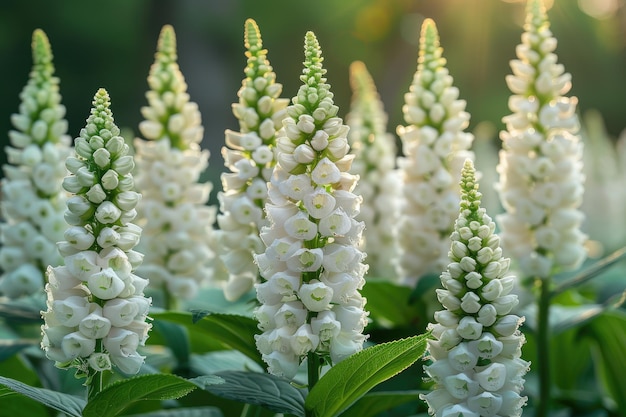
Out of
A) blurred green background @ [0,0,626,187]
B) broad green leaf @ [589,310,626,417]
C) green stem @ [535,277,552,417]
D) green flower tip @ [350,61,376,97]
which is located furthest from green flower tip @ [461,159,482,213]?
blurred green background @ [0,0,626,187]

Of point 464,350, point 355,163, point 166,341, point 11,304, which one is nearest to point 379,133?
point 355,163

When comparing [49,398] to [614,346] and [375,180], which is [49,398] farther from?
[614,346]

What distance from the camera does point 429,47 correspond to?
2.89 m

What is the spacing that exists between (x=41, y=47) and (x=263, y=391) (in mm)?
1367

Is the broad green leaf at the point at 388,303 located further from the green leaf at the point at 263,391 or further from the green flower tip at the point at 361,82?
the green leaf at the point at 263,391

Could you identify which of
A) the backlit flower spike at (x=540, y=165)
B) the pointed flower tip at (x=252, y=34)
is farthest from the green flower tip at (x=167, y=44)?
the backlit flower spike at (x=540, y=165)

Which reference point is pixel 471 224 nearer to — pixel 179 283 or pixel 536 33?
pixel 536 33

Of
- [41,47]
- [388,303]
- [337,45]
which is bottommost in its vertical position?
[388,303]

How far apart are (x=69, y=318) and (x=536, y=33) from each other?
1711mm

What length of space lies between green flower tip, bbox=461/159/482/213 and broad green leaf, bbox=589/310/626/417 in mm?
1382

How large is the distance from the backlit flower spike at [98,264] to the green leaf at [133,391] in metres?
0.09

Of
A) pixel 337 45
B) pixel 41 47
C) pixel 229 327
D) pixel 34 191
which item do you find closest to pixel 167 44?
pixel 41 47

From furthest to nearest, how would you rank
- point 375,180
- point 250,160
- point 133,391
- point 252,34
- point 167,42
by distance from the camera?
point 375,180
point 167,42
point 250,160
point 252,34
point 133,391

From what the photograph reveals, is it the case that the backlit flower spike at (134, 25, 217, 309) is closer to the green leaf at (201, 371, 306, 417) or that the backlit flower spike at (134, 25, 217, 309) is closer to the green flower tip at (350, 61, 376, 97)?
the green flower tip at (350, 61, 376, 97)
